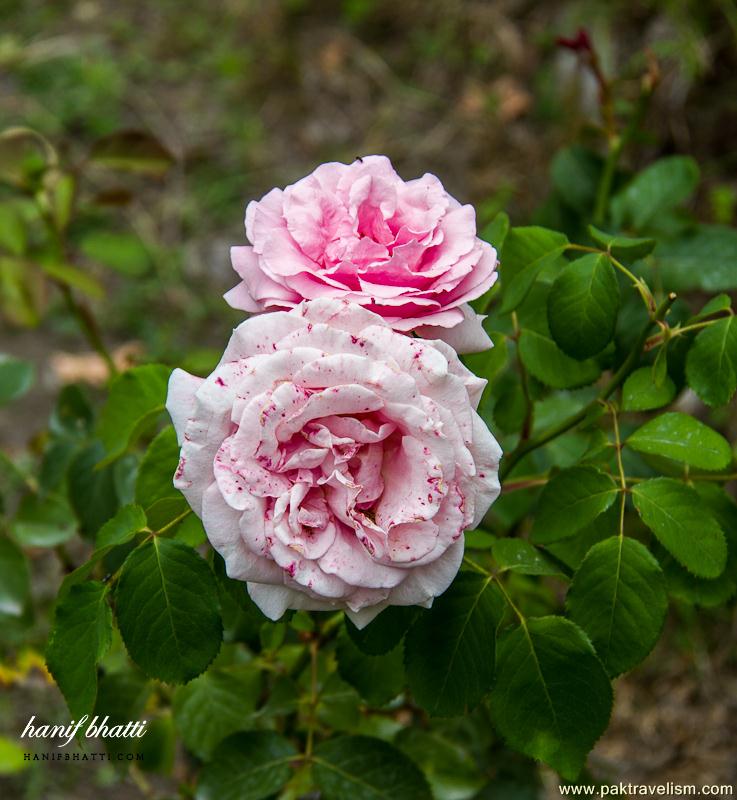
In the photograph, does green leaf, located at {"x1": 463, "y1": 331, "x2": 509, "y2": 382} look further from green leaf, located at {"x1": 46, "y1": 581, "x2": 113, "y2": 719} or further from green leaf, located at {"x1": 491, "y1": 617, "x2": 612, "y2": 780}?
green leaf, located at {"x1": 46, "y1": 581, "x2": 113, "y2": 719}

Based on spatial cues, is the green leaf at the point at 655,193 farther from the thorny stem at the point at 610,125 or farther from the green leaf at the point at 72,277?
the green leaf at the point at 72,277

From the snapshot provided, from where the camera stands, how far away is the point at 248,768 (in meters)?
1.09

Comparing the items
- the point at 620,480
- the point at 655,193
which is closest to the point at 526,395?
the point at 620,480

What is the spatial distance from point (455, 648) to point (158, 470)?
0.33 m

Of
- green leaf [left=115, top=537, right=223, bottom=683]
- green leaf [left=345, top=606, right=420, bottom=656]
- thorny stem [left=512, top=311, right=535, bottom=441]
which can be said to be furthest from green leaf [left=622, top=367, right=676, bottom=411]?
green leaf [left=115, top=537, right=223, bottom=683]

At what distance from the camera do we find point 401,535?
689 millimetres

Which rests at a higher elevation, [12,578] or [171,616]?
[171,616]

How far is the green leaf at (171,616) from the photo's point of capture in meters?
0.77

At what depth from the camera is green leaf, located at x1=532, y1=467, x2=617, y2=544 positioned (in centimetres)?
85

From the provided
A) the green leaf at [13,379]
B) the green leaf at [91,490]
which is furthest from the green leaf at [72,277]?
the green leaf at [91,490]

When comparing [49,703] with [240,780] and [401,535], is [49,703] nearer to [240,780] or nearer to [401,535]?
[240,780]

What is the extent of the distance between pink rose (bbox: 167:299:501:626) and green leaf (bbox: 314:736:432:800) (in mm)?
439

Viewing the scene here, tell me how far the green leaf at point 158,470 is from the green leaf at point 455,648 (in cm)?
27

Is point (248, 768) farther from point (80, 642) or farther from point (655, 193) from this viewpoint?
point (655, 193)
